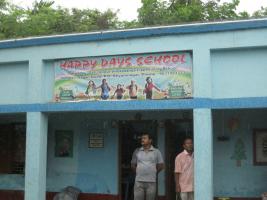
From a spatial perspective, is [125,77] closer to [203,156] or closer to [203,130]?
[203,130]

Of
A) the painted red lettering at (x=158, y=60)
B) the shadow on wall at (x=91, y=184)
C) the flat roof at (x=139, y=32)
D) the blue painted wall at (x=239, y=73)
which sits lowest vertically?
the shadow on wall at (x=91, y=184)

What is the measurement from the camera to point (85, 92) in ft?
30.8

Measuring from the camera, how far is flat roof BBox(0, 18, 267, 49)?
822cm

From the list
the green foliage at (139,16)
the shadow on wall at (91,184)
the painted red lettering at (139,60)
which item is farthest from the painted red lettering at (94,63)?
the green foliage at (139,16)

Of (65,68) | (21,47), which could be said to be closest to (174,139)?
(65,68)

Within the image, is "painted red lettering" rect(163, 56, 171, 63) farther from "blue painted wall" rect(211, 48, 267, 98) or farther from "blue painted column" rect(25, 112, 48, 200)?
Result: "blue painted column" rect(25, 112, 48, 200)

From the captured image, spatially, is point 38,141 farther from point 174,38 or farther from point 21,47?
point 174,38

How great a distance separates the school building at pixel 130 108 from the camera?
8.30m

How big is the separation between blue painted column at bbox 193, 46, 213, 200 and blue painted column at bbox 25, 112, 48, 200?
331 cm

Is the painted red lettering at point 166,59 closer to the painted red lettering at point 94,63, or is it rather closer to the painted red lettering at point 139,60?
the painted red lettering at point 139,60

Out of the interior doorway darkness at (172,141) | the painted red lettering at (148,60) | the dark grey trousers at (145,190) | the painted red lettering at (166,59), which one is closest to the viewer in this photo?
the dark grey trousers at (145,190)

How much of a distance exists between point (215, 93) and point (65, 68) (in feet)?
10.6

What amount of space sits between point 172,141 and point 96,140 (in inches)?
73.6

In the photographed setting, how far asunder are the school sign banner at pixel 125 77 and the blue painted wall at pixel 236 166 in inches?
68.0
